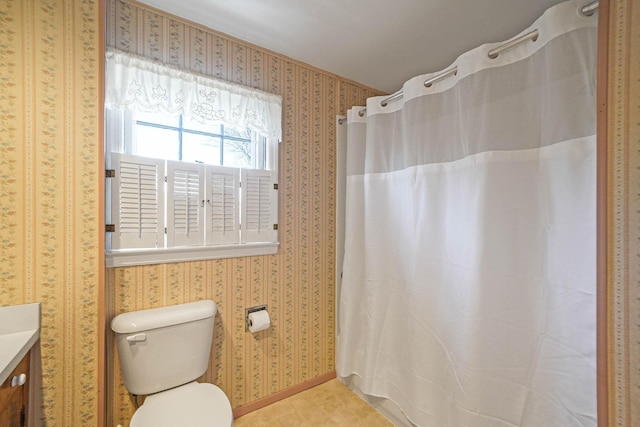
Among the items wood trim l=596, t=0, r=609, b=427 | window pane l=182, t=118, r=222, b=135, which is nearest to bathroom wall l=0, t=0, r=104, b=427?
window pane l=182, t=118, r=222, b=135

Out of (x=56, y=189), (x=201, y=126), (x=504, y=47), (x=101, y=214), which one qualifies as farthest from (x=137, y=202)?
(x=504, y=47)

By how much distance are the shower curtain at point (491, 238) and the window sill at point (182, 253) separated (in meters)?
0.78

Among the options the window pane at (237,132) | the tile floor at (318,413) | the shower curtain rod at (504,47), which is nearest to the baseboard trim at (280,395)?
the tile floor at (318,413)

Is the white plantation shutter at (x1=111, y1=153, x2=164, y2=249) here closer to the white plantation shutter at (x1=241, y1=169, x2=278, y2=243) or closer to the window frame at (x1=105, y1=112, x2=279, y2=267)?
the window frame at (x1=105, y1=112, x2=279, y2=267)

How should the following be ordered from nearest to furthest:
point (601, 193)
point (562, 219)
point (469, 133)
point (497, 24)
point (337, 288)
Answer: point (601, 193)
point (562, 219)
point (469, 133)
point (497, 24)
point (337, 288)

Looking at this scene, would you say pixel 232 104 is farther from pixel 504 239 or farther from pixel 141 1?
pixel 504 239

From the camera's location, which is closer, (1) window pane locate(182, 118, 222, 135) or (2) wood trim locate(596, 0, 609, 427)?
(2) wood trim locate(596, 0, 609, 427)

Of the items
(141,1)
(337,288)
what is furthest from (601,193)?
(141,1)

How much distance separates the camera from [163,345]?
49.1 inches

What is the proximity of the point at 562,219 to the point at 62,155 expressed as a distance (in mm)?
1991

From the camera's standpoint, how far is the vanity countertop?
89 cm

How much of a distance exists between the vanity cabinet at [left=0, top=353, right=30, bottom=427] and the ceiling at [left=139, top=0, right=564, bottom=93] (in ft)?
5.44

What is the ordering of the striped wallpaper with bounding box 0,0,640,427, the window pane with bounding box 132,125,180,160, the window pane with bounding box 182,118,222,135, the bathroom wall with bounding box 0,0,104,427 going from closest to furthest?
the striped wallpaper with bounding box 0,0,640,427, the bathroom wall with bounding box 0,0,104,427, the window pane with bounding box 132,125,180,160, the window pane with bounding box 182,118,222,135

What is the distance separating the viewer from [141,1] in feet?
4.15
